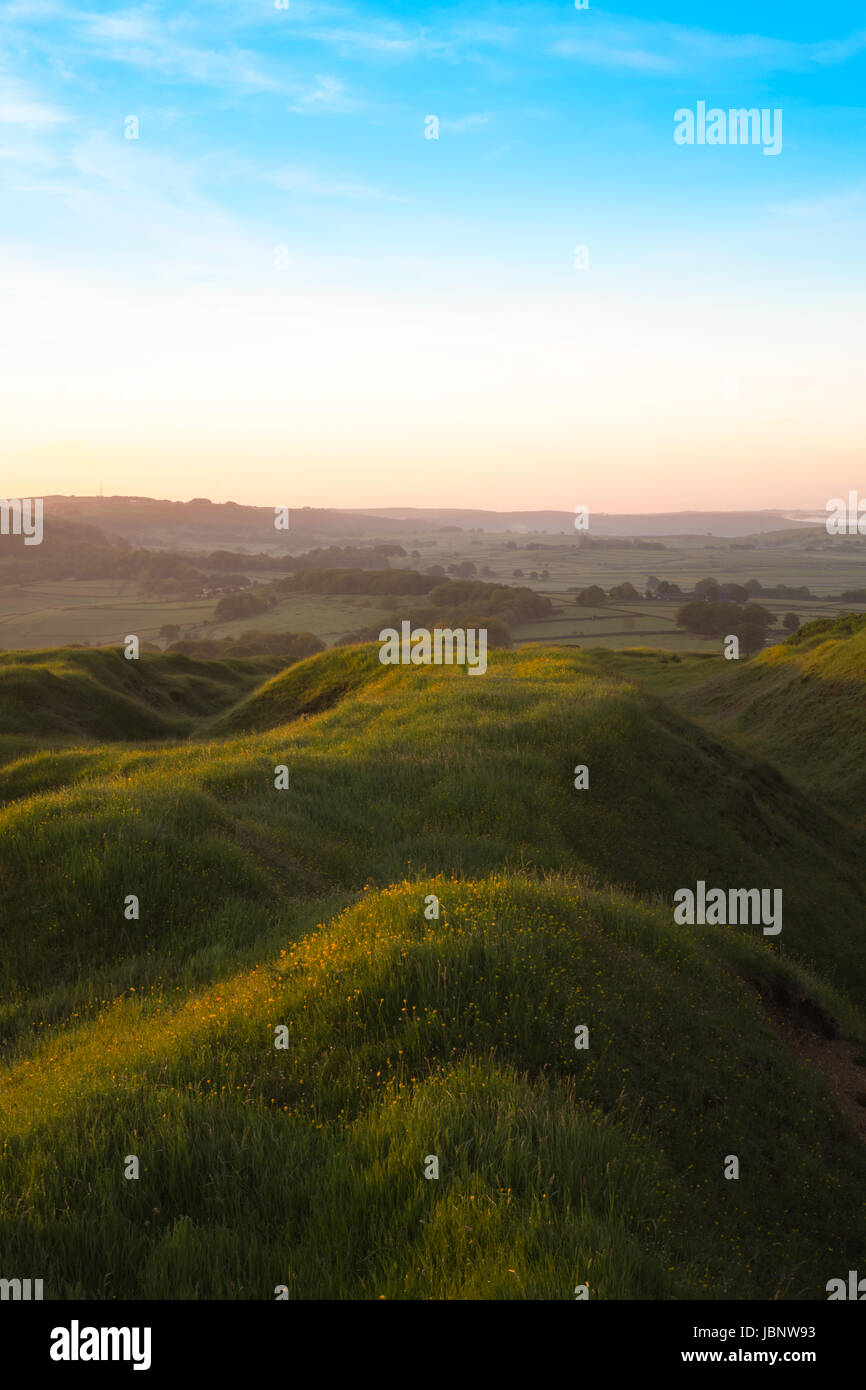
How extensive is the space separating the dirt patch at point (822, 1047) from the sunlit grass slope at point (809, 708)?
2326cm

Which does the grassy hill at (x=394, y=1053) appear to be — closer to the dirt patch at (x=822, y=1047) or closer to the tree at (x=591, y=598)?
the dirt patch at (x=822, y=1047)

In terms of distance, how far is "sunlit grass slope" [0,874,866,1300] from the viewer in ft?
17.3

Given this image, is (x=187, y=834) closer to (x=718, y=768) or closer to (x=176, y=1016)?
(x=176, y=1016)

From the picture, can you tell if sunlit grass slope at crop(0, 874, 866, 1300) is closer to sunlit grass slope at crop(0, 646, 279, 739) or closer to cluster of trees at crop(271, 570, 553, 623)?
sunlit grass slope at crop(0, 646, 279, 739)

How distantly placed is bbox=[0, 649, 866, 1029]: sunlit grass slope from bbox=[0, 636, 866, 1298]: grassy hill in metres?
0.10

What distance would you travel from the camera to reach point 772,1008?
47.2ft

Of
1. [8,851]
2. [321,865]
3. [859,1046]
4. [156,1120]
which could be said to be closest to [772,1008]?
[859,1046]

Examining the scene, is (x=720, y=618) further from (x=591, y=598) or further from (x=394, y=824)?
(x=394, y=824)

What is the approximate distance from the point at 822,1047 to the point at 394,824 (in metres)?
10.3

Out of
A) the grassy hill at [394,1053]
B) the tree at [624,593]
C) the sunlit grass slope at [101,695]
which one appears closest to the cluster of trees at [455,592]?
the tree at [624,593]

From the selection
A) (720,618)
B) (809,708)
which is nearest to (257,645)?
(720,618)

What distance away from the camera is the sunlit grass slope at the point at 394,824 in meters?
13.5

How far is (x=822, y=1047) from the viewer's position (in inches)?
553

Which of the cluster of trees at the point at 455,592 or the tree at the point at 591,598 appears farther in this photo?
the tree at the point at 591,598
